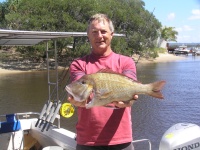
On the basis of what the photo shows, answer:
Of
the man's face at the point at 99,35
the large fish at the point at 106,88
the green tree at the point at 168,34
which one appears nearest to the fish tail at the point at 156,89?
the large fish at the point at 106,88

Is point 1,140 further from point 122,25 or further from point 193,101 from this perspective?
point 122,25

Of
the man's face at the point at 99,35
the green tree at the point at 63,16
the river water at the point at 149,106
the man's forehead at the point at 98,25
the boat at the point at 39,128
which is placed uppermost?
the green tree at the point at 63,16

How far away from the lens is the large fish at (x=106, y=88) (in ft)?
9.04

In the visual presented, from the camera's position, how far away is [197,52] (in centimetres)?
8481

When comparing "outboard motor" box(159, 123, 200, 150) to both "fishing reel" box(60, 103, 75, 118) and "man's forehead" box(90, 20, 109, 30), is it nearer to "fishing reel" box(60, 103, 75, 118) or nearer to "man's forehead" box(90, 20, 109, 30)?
"man's forehead" box(90, 20, 109, 30)

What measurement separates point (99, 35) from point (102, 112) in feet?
2.18

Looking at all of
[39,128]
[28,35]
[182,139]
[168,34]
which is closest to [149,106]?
[39,128]

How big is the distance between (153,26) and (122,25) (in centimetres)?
707

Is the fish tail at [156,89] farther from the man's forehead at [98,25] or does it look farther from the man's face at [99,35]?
the man's forehead at [98,25]

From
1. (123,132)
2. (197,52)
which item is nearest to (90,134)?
(123,132)

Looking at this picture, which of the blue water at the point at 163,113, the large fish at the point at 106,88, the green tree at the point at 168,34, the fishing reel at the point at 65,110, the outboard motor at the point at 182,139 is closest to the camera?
the large fish at the point at 106,88

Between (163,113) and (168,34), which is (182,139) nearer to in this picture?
(163,113)

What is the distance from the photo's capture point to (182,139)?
4473 mm

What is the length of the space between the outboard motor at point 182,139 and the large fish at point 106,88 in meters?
1.81
